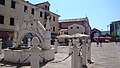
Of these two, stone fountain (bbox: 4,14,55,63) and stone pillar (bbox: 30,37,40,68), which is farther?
stone fountain (bbox: 4,14,55,63)

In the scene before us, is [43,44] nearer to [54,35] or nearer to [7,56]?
[7,56]

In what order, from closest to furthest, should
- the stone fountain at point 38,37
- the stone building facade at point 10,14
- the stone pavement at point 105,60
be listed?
the stone pavement at point 105,60 < the stone fountain at point 38,37 < the stone building facade at point 10,14

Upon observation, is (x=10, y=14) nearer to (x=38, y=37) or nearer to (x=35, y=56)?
(x=38, y=37)

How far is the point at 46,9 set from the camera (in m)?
36.8

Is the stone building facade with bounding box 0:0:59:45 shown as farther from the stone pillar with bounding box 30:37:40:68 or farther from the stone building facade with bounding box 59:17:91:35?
the stone building facade with bounding box 59:17:91:35

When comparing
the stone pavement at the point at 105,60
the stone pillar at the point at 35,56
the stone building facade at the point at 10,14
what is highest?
the stone building facade at the point at 10,14

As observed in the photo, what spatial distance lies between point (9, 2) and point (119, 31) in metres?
60.8

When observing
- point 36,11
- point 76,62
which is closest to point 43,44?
point 76,62

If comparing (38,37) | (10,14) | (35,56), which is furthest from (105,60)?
(10,14)

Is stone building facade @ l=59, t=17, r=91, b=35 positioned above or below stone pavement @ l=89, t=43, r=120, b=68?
above

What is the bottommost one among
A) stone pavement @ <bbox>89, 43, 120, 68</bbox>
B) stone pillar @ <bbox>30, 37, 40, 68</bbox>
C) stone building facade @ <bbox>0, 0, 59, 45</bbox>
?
stone pavement @ <bbox>89, 43, 120, 68</bbox>

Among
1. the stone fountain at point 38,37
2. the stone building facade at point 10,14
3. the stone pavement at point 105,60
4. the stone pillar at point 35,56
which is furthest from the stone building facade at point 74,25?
the stone pillar at point 35,56

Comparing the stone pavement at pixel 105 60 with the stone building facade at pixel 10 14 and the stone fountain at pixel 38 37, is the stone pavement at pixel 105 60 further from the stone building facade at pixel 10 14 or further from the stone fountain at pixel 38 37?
the stone building facade at pixel 10 14

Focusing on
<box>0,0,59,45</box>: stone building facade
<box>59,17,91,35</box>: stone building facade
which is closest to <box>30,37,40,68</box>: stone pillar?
<box>0,0,59,45</box>: stone building facade
